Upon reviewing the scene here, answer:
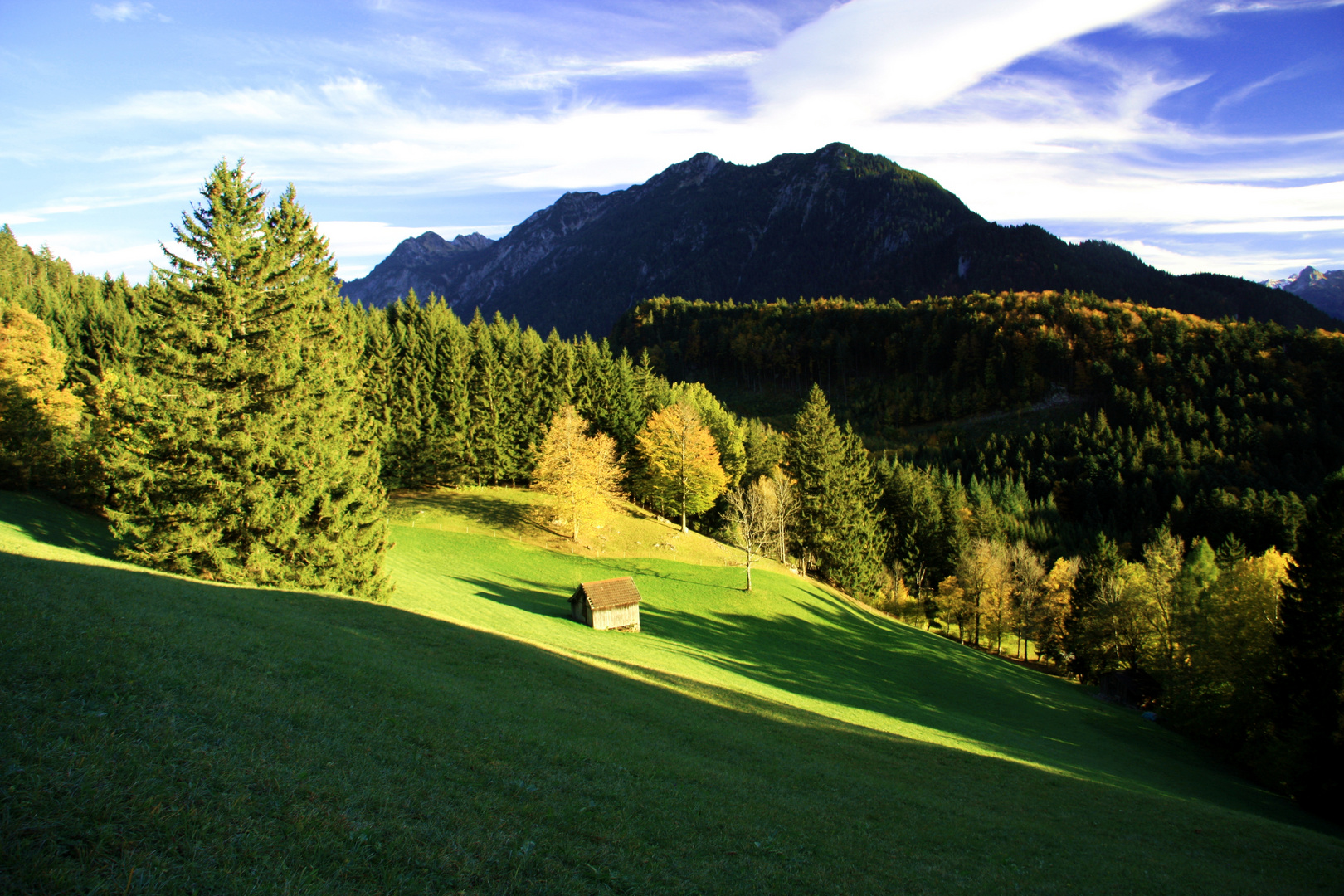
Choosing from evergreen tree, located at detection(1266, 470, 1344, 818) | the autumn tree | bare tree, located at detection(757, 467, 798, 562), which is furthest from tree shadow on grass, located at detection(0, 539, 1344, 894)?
the autumn tree

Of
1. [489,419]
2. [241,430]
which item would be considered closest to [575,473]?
[489,419]

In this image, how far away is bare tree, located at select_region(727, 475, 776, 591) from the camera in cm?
4475

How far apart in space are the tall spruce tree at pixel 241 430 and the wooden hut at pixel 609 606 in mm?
10553

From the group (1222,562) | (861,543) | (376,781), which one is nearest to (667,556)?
(861,543)

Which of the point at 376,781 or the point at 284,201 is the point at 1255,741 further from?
the point at 284,201

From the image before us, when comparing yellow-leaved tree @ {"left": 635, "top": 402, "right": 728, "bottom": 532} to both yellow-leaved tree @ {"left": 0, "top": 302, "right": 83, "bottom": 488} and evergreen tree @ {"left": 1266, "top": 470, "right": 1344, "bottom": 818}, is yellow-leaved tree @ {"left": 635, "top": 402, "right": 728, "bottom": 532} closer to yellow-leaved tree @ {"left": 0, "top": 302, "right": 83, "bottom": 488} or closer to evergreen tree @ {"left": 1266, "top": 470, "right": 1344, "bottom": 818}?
evergreen tree @ {"left": 1266, "top": 470, "right": 1344, "bottom": 818}

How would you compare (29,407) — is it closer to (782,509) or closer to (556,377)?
(556,377)

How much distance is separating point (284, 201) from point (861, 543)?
180ft

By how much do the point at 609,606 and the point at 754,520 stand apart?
20918mm

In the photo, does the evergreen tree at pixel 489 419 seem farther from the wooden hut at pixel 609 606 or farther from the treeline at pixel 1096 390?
Answer: the treeline at pixel 1096 390

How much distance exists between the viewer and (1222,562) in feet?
143

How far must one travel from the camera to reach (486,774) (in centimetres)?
904

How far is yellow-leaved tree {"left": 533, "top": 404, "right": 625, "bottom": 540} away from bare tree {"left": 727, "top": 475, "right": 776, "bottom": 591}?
36.0 feet

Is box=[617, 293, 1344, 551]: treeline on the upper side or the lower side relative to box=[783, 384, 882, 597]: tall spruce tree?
upper
